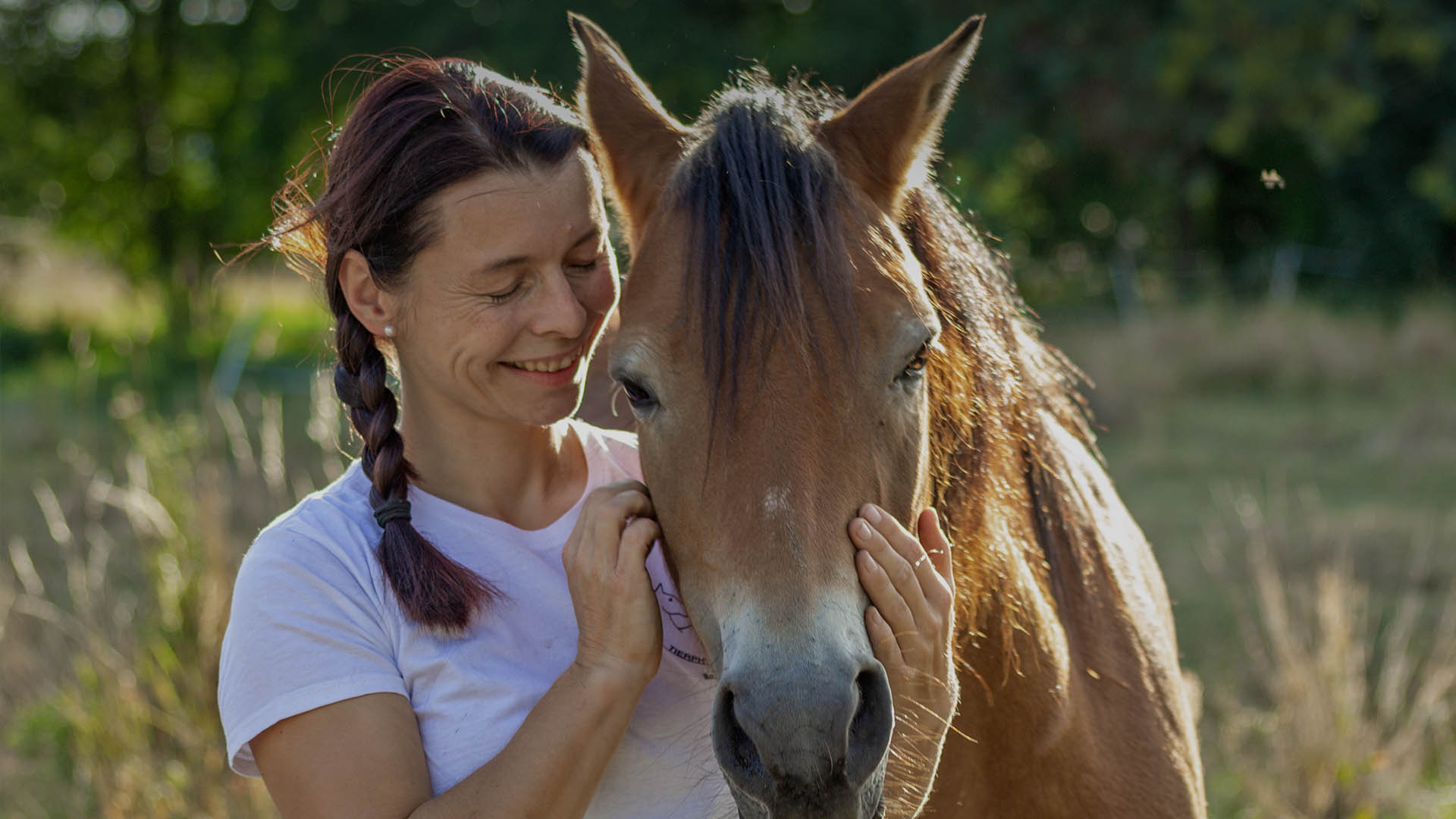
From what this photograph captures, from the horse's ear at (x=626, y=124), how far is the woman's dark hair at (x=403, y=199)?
0.16 feet

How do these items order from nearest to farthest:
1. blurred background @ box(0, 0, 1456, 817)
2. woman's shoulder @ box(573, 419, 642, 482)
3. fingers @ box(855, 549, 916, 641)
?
1. fingers @ box(855, 549, 916, 641)
2. woman's shoulder @ box(573, 419, 642, 482)
3. blurred background @ box(0, 0, 1456, 817)

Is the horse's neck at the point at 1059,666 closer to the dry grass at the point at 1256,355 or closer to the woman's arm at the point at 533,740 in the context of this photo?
the woman's arm at the point at 533,740

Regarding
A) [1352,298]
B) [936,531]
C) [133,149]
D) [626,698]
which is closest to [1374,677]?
[936,531]

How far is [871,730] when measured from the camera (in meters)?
1.35

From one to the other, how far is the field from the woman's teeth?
2.14 ft

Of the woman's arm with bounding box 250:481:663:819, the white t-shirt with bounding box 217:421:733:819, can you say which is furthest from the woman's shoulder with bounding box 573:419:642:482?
the woman's arm with bounding box 250:481:663:819

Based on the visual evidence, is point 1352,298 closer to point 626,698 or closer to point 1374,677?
point 1374,677

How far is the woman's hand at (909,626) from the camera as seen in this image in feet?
4.59

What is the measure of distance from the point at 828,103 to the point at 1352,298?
48.4ft

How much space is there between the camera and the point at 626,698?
150 centimetres

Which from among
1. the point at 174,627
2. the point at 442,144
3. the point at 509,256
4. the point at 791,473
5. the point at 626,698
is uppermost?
the point at 442,144

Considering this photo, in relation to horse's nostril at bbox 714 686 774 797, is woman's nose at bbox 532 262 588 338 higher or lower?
higher

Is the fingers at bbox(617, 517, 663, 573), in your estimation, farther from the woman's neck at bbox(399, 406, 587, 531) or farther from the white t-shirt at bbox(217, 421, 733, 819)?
the woman's neck at bbox(399, 406, 587, 531)

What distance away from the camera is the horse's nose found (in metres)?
1.28
